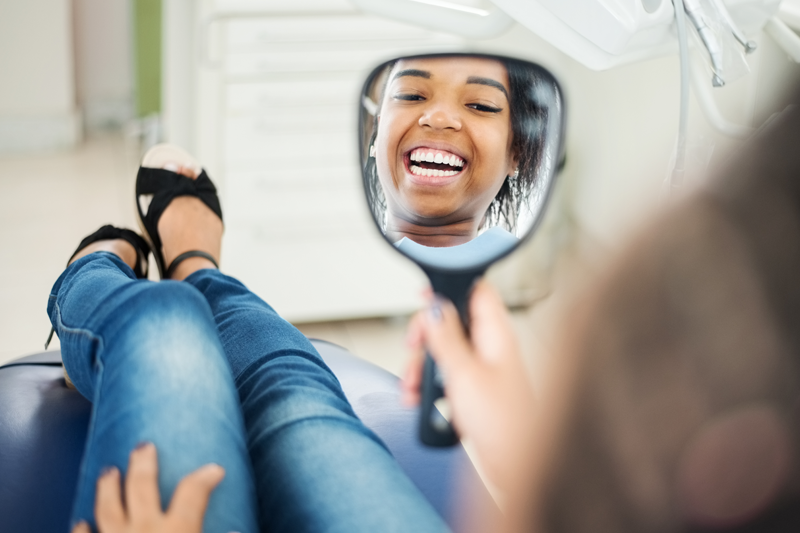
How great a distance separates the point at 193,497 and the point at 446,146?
9.6 inches

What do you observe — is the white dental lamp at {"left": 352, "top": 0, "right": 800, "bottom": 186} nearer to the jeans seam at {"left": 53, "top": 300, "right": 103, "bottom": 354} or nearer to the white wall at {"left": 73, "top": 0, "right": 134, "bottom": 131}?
the jeans seam at {"left": 53, "top": 300, "right": 103, "bottom": 354}

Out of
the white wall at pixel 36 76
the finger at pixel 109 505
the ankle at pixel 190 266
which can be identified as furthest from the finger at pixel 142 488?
the white wall at pixel 36 76

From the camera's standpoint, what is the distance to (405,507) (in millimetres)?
468

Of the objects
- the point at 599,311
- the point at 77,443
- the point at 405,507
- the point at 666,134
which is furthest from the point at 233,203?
the point at 599,311

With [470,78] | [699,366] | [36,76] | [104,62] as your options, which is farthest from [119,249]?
[104,62]

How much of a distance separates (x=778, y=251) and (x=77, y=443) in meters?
0.65

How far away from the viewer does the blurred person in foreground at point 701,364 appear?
150mm

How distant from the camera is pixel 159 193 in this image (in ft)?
3.48

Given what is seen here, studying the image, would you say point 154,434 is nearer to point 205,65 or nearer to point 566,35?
point 566,35

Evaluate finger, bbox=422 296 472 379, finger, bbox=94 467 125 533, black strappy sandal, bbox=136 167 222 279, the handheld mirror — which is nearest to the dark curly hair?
Result: the handheld mirror

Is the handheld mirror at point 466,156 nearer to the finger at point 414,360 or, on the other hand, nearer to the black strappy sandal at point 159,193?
the finger at point 414,360

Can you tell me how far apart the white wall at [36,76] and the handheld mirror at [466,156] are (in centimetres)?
193

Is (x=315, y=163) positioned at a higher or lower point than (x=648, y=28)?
lower

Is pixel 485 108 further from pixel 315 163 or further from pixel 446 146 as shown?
pixel 315 163
